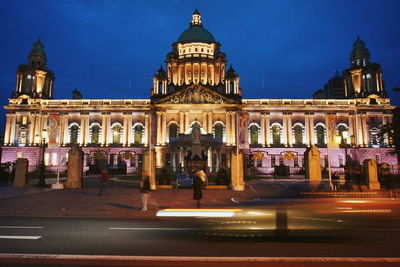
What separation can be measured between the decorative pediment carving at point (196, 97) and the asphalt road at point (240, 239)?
172 ft

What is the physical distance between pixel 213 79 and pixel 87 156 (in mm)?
34739

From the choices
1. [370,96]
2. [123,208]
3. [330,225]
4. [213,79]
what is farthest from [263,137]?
[330,225]

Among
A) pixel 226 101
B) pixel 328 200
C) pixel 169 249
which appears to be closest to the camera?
pixel 169 249

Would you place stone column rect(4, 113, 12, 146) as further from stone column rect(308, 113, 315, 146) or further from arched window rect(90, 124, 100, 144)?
stone column rect(308, 113, 315, 146)

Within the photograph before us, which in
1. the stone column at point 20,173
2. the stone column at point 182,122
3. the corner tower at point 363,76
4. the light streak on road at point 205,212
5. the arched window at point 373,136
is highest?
the corner tower at point 363,76

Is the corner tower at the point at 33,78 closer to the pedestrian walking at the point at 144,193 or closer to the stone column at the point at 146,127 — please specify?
the stone column at the point at 146,127

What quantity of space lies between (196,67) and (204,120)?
17.8 metres

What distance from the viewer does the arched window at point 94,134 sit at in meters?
66.4

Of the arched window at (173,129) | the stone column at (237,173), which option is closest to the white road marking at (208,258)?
the stone column at (237,173)

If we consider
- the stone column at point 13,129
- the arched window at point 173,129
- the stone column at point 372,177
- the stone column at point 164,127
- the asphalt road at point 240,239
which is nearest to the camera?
the asphalt road at point 240,239

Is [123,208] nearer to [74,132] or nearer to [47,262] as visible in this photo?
[47,262]

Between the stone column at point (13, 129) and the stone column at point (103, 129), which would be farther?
the stone column at point (103, 129)

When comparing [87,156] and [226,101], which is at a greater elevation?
[226,101]

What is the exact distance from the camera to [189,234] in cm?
879
